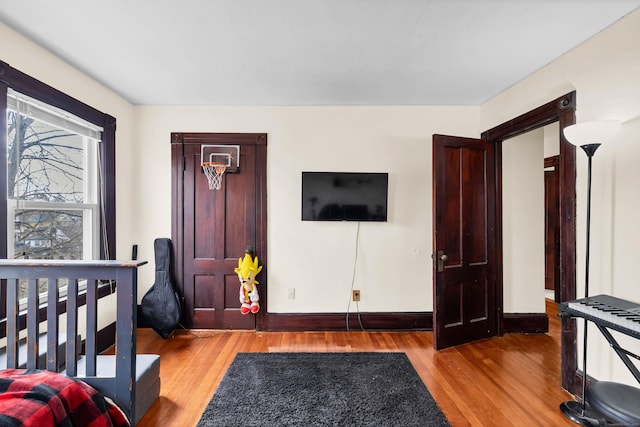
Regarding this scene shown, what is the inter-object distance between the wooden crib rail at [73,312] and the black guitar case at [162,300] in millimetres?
1411

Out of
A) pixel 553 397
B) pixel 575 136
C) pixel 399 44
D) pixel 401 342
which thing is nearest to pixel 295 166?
pixel 399 44

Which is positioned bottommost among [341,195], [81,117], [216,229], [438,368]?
[438,368]

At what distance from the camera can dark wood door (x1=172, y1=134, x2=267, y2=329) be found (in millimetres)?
3182

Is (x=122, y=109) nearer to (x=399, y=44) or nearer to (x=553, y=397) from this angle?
(x=399, y=44)

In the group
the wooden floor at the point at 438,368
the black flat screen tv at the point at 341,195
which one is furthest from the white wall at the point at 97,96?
the black flat screen tv at the point at 341,195

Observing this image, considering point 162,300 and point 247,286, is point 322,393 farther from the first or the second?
point 162,300

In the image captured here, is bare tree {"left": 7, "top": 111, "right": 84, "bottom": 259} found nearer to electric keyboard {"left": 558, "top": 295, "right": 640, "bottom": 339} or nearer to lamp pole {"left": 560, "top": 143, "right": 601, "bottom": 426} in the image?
electric keyboard {"left": 558, "top": 295, "right": 640, "bottom": 339}

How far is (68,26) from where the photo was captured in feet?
6.18

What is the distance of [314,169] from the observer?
126 inches

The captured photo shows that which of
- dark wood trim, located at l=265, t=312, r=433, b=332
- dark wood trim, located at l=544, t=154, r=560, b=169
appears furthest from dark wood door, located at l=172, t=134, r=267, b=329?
dark wood trim, located at l=544, t=154, r=560, b=169

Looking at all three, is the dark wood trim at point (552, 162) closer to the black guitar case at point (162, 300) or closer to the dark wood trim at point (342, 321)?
the dark wood trim at point (342, 321)

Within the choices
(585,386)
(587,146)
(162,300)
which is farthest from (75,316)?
(587,146)

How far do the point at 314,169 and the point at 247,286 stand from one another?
1.42m

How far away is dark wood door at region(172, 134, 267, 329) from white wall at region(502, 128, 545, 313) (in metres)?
2.63
